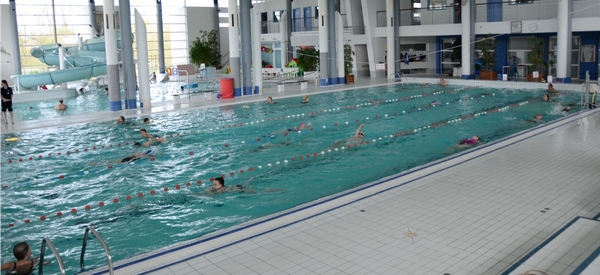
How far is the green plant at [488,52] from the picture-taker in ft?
74.6

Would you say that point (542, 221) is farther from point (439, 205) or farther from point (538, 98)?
point (538, 98)

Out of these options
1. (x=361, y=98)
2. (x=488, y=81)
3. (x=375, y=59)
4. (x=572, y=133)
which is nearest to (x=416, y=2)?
(x=375, y=59)

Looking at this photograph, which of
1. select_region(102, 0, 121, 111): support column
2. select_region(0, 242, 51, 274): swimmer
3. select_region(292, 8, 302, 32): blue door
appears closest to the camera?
select_region(0, 242, 51, 274): swimmer

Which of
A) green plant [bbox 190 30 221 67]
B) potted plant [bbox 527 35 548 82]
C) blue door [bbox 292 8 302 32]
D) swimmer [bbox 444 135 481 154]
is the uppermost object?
blue door [bbox 292 8 302 32]

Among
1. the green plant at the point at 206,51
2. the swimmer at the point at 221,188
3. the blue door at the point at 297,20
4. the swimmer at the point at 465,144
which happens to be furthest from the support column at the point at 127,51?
the blue door at the point at 297,20

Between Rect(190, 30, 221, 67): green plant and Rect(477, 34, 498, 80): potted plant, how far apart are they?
1758 centimetres

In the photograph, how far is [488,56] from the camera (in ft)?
75.2

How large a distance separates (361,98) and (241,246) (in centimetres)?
1440

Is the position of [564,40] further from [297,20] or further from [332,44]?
[297,20]

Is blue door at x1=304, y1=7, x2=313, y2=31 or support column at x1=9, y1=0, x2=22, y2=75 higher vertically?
blue door at x1=304, y1=7, x2=313, y2=31

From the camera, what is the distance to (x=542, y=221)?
5477mm

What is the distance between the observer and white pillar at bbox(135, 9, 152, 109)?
16672mm

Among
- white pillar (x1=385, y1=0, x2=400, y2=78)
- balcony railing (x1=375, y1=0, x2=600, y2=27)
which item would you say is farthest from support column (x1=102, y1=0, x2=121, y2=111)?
balcony railing (x1=375, y1=0, x2=600, y2=27)

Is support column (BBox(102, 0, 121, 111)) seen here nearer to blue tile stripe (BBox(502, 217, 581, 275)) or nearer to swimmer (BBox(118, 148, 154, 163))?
swimmer (BBox(118, 148, 154, 163))
